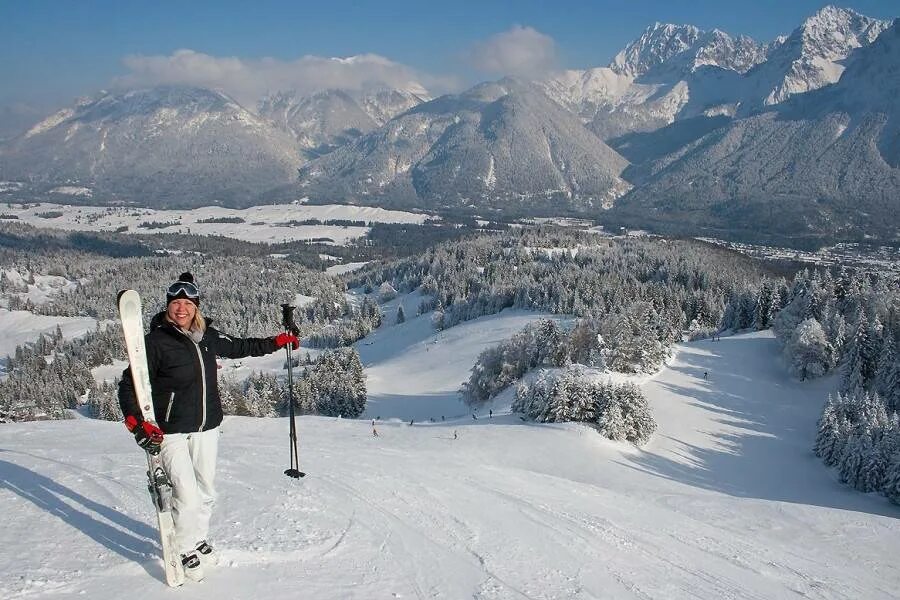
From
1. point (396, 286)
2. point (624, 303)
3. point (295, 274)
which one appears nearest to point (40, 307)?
point (295, 274)

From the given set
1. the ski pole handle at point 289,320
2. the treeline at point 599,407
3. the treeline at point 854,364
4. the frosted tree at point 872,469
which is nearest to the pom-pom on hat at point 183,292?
the ski pole handle at point 289,320

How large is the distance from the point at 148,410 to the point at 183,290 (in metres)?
1.44

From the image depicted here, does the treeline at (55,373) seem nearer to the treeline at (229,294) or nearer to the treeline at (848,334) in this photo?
the treeline at (229,294)

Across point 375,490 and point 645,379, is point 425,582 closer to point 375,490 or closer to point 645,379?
point 375,490

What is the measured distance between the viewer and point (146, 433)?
661cm

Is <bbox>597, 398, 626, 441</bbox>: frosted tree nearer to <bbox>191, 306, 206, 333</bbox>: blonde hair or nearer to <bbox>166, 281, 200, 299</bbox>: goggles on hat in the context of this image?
<bbox>191, 306, 206, 333</bbox>: blonde hair

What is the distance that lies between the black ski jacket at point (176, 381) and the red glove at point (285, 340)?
1.46m

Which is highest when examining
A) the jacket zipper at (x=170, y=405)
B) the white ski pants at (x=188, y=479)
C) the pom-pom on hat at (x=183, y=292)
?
the pom-pom on hat at (x=183, y=292)

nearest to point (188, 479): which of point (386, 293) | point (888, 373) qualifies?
point (888, 373)

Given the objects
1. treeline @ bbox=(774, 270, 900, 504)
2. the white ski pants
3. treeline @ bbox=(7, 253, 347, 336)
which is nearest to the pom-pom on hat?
the white ski pants

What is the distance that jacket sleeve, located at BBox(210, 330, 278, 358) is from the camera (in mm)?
7598

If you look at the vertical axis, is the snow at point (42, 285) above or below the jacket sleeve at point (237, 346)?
below

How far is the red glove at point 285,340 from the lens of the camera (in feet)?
28.7

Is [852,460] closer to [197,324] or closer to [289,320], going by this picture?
[289,320]
